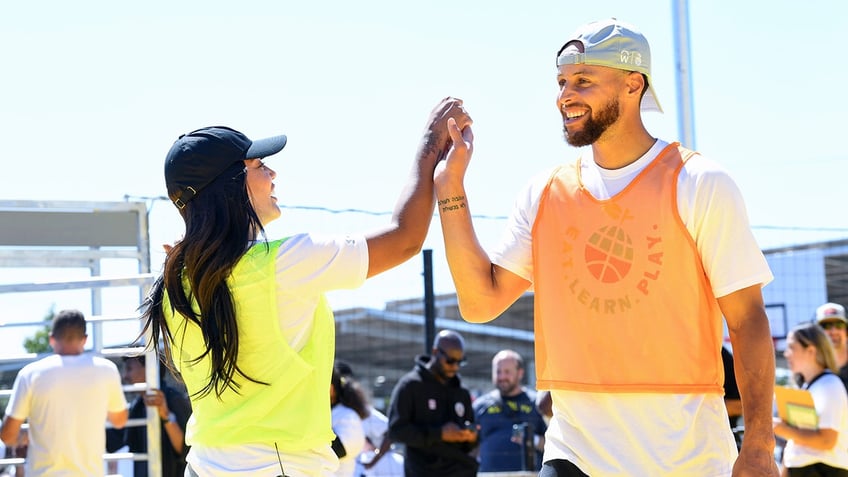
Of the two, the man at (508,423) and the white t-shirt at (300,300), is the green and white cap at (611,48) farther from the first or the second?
the man at (508,423)

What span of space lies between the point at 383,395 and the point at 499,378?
9.06m

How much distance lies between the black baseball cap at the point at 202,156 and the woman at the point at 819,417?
4.83 meters

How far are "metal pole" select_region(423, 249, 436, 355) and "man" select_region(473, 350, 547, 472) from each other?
3.41 ft

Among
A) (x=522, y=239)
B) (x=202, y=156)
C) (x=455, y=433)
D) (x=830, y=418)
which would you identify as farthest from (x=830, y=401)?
(x=202, y=156)

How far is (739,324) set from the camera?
308 centimetres

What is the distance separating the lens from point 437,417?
9.09m

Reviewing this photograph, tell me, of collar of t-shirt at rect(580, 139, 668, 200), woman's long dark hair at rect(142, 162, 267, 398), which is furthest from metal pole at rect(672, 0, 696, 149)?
woman's long dark hair at rect(142, 162, 267, 398)

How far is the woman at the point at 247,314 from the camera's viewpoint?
3.03 metres

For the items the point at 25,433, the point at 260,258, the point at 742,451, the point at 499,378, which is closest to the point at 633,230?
the point at 742,451

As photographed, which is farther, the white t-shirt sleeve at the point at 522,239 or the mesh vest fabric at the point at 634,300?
the white t-shirt sleeve at the point at 522,239

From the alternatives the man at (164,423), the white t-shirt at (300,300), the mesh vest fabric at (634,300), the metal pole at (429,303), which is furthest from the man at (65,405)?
the mesh vest fabric at (634,300)

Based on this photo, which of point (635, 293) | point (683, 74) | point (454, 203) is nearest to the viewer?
point (635, 293)

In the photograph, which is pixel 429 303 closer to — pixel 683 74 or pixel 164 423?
pixel 164 423

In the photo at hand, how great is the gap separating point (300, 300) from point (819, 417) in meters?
5.03
